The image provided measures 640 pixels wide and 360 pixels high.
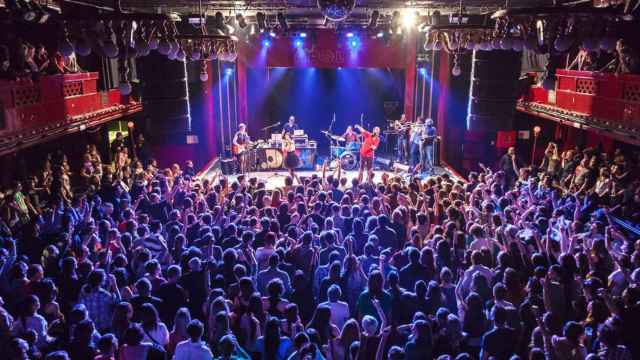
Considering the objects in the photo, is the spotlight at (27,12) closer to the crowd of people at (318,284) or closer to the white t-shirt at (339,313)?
the crowd of people at (318,284)

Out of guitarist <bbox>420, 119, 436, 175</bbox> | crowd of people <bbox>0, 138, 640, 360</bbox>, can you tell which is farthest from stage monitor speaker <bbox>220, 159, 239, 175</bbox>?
crowd of people <bbox>0, 138, 640, 360</bbox>

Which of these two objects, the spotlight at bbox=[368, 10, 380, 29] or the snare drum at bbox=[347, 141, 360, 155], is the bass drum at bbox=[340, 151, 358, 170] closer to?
the snare drum at bbox=[347, 141, 360, 155]

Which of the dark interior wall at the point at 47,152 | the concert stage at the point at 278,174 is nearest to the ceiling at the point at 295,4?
the dark interior wall at the point at 47,152

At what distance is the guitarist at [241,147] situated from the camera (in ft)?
44.3

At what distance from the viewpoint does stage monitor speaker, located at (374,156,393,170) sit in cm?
1477

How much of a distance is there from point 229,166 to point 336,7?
7.82m

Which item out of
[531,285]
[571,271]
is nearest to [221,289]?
[531,285]

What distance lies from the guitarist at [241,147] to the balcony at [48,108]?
285cm

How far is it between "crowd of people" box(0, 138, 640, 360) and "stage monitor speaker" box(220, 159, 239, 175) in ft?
20.4

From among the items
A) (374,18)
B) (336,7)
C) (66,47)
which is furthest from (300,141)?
(66,47)

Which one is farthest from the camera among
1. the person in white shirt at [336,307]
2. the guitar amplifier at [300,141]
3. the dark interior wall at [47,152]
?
the guitar amplifier at [300,141]

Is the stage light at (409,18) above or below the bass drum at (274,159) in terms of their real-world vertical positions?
above

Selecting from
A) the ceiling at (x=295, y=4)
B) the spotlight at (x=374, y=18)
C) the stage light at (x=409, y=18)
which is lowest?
the spotlight at (x=374, y=18)

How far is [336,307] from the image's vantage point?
4316mm
